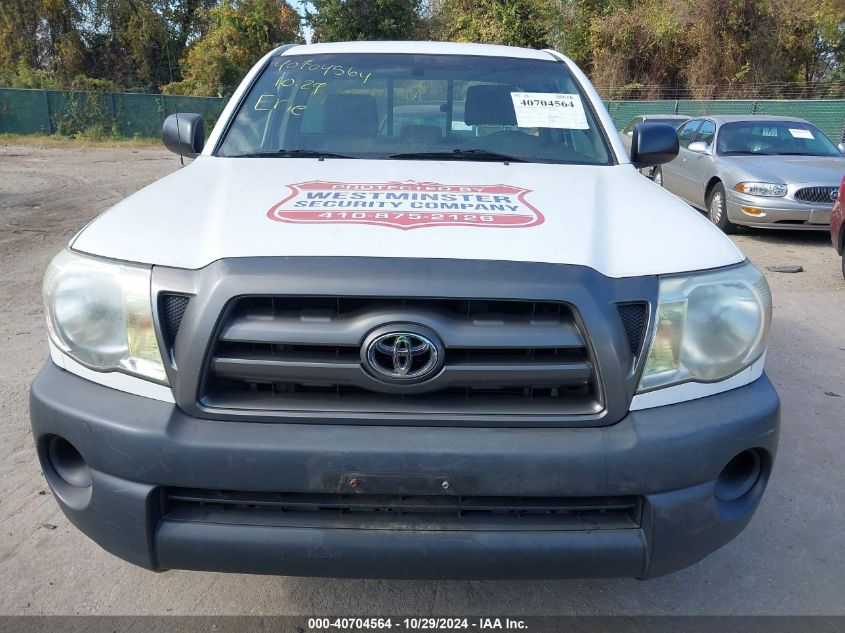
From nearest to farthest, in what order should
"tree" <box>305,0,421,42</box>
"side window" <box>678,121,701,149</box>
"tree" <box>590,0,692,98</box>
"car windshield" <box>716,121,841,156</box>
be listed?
"car windshield" <box>716,121,841,156</box> < "side window" <box>678,121,701,149</box> < "tree" <box>590,0,692,98</box> < "tree" <box>305,0,421,42</box>

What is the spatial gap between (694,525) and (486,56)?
8.26 ft

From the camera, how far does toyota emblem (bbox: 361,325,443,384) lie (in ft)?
5.82

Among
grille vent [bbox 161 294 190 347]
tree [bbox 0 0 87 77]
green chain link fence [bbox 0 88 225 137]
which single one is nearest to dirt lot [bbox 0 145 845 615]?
grille vent [bbox 161 294 190 347]

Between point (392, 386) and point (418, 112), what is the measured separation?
1762 millimetres

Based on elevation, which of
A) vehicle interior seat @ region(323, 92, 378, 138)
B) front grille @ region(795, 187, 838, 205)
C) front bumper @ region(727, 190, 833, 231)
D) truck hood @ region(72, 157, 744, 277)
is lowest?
front bumper @ region(727, 190, 833, 231)

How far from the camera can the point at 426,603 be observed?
2393 millimetres

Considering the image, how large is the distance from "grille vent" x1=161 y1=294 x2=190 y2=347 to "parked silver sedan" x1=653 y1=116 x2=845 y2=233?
8271mm

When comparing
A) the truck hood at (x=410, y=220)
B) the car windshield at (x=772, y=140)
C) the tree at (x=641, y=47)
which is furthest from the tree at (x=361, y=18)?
the truck hood at (x=410, y=220)

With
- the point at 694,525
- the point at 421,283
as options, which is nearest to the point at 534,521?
the point at 694,525

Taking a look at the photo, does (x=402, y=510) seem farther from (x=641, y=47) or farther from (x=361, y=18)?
(x=361, y=18)

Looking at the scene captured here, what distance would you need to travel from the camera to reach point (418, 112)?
3.17m

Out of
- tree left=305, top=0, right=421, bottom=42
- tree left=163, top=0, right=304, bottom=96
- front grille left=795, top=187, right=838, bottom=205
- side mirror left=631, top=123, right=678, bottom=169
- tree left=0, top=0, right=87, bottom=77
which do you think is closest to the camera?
side mirror left=631, top=123, right=678, bottom=169

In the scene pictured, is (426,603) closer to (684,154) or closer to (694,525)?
(694,525)

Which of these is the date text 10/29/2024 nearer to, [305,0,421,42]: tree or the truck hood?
the truck hood
